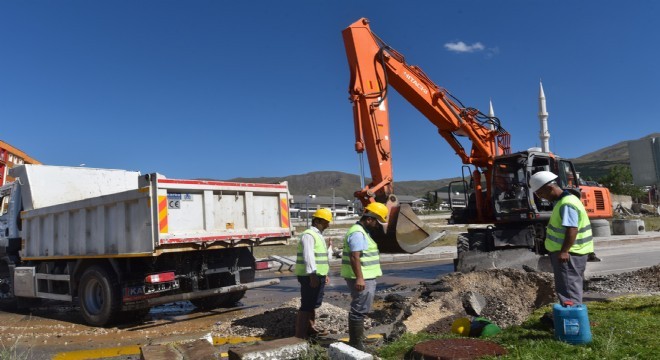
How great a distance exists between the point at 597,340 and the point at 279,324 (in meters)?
4.10

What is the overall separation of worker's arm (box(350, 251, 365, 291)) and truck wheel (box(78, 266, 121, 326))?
15.0 feet

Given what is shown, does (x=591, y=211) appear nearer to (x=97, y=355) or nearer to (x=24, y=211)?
(x=97, y=355)

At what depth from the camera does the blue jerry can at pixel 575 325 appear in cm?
458

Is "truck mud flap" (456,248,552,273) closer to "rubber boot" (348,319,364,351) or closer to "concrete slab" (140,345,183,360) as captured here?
"rubber boot" (348,319,364,351)

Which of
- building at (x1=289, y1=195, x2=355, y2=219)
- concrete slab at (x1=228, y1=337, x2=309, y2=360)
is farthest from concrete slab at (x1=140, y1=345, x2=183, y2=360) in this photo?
building at (x1=289, y1=195, x2=355, y2=219)

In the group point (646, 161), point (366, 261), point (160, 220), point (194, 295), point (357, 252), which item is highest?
point (646, 161)

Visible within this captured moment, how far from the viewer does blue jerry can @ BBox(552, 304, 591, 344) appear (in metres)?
4.58

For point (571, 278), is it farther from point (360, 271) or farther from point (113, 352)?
point (113, 352)

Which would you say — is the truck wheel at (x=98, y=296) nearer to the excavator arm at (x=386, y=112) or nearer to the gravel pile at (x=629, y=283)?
the excavator arm at (x=386, y=112)

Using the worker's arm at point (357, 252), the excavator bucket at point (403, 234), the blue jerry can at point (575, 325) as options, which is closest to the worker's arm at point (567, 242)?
the blue jerry can at point (575, 325)

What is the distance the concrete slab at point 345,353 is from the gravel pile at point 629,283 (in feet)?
19.7

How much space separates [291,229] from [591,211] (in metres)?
7.61

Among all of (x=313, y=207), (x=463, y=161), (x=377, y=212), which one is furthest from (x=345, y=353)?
(x=313, y=207)

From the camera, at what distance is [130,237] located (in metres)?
7.80
